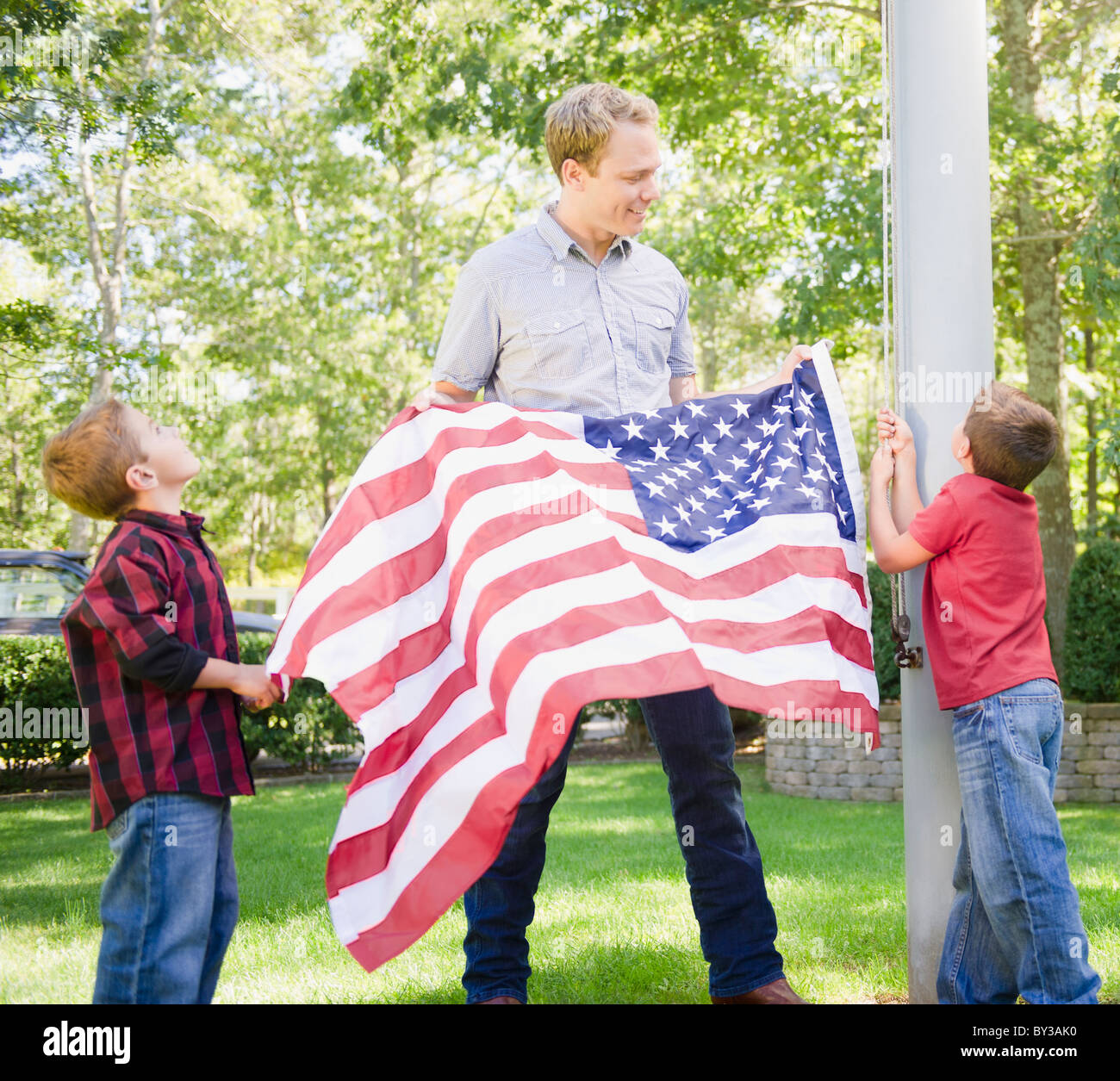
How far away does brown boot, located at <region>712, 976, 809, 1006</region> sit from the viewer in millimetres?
3496

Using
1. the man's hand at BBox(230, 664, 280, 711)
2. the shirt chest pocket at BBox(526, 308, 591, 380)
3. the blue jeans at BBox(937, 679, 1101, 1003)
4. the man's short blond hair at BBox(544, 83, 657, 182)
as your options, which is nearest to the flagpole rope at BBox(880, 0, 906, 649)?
the blue jeans at BBox(937, 679, 1101, 1003)

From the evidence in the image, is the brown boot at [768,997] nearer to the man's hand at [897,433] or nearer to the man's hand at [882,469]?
the man's hand at [882,469]

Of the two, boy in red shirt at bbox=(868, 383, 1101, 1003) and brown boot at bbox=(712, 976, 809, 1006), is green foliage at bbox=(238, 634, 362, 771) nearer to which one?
brown boot at bbox=(712, 976, 809, 1006)

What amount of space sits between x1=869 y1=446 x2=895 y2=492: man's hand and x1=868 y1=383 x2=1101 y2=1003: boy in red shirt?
0.09 m

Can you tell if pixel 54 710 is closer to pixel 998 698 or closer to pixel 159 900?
pixel 159 900

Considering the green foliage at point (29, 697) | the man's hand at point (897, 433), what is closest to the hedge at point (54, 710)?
the green foliage at point (29, 697)

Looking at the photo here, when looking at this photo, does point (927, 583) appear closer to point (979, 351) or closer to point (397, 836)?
point (979, 351)

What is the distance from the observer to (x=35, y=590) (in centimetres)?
1077

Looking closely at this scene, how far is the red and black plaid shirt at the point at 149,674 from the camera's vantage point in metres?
2.91

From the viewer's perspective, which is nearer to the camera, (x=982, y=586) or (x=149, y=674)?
(x=149, y=674)

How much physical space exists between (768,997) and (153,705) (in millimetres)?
2043

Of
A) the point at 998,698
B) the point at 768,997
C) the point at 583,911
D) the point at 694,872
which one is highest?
the point at 998,698

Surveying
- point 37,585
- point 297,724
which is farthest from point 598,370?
point 37,585
